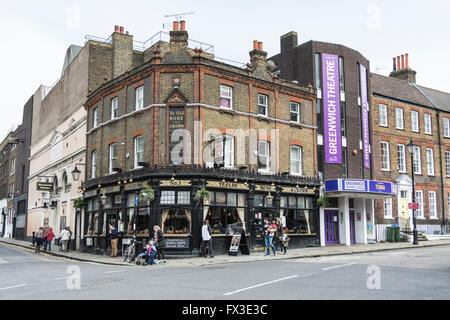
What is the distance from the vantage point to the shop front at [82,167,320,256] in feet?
70.8

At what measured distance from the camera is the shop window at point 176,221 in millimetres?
21531

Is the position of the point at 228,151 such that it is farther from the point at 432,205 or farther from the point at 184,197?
the point at 432,205

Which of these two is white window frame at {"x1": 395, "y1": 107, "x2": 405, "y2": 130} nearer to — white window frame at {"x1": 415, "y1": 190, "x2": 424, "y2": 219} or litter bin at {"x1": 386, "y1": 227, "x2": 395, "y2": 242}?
white window frame at {"x1": 415, "y1": 190, "x2": 424, "y2": 219}

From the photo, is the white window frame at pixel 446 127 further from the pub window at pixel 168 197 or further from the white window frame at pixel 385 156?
the pub window at pixel 168 197

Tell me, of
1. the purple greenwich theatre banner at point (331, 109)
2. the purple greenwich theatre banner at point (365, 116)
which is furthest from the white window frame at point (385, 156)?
the purple greenwich theatre banner at point (331, 109)

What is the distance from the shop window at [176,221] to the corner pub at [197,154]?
49 mm

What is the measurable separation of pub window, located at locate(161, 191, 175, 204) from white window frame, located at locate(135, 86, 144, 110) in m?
5.21

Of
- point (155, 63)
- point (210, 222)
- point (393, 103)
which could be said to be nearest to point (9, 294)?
point (210, 222)

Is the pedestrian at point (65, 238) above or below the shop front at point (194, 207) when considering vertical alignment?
below

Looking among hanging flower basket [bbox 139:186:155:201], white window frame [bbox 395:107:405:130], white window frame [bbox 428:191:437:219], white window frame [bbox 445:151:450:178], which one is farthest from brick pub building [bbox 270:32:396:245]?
hanging flower basket [bbox 139:186:155:201]

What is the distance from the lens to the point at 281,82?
26.8m

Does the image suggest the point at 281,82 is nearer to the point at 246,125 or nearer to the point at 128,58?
the point at 246,125
